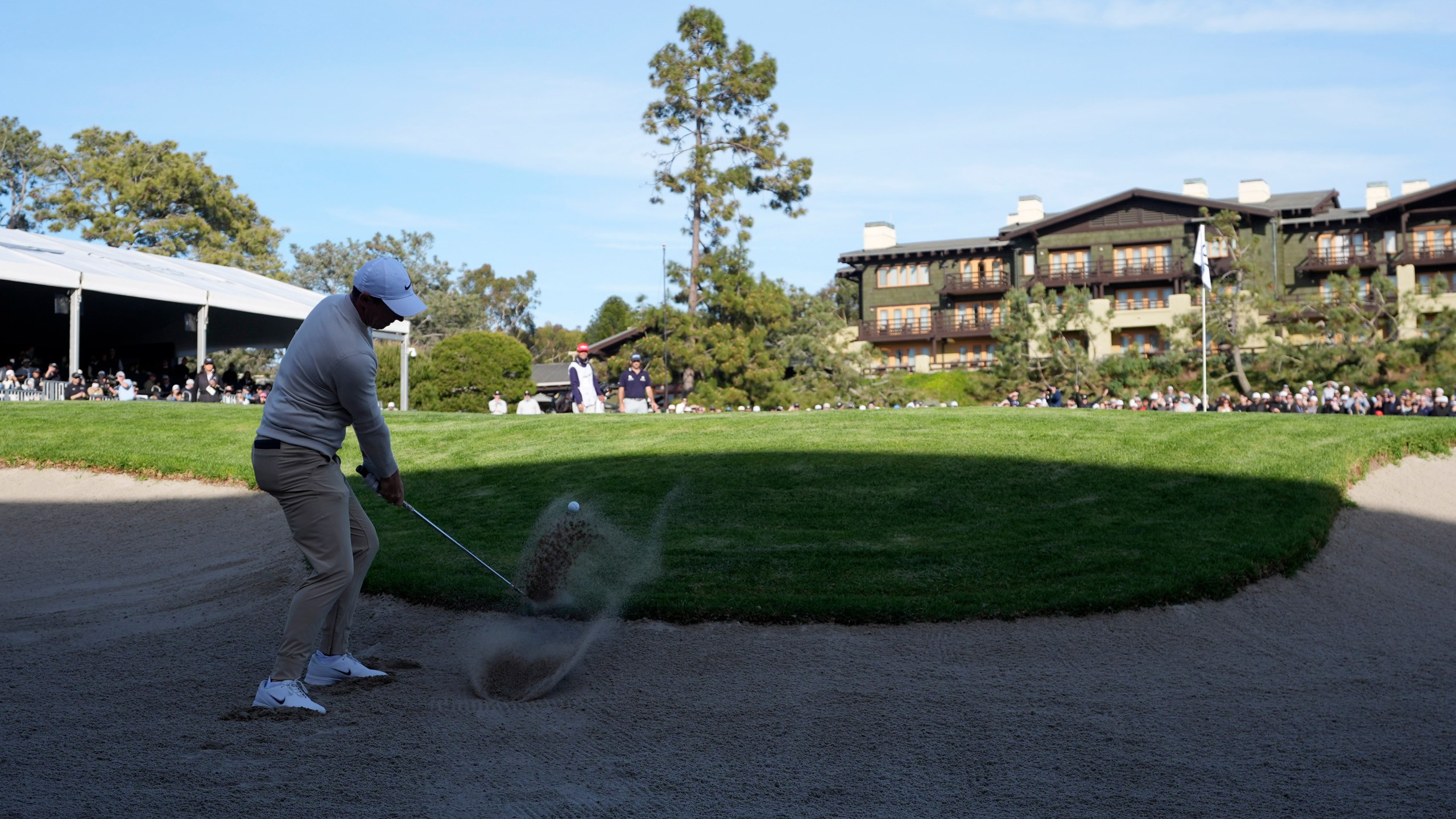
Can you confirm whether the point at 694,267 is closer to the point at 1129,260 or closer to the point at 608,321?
the point at 1129,260

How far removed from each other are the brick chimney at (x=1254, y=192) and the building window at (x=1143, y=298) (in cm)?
629

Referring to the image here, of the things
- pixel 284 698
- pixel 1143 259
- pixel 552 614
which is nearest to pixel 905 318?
pixel 1143 259

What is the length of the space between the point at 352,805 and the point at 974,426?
455 inches

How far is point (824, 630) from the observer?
695cm

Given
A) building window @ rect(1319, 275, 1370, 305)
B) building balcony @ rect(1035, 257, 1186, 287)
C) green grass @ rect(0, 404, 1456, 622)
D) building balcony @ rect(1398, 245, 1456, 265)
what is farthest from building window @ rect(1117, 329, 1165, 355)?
green grass @ rect(0, 404, 1456, 622)

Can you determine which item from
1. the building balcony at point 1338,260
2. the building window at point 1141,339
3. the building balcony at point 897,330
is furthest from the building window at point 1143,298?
the building balcony at point 897,330

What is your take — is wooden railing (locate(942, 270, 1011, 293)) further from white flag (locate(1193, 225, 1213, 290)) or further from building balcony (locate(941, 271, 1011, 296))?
white flag (locate(1193, 225, 1213, 290))

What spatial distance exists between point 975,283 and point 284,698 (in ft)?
199

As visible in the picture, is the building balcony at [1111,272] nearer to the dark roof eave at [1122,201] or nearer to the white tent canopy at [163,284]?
the dark roof eave at [1122,201]

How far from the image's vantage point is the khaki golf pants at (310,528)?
17.6 feet

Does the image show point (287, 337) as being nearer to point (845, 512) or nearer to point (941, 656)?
point (845, 512)

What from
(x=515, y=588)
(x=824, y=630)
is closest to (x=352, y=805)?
(x=515, y=588)

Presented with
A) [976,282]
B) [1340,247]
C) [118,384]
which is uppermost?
[1340,247]

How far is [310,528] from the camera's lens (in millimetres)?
5438
